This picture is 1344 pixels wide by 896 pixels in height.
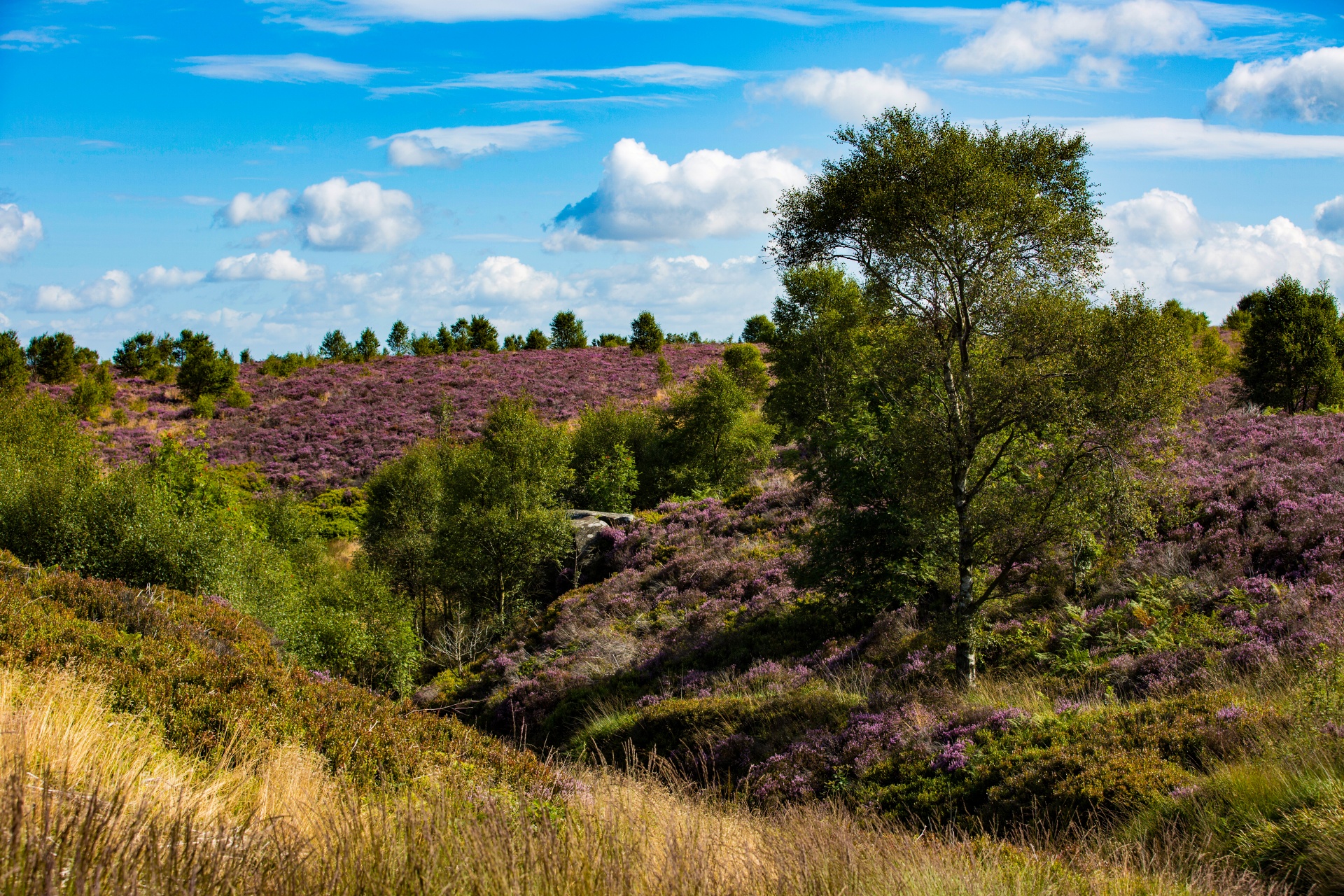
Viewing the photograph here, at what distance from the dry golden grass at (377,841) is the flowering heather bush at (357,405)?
150 ft

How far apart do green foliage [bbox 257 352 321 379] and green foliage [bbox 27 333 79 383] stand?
1380 cm

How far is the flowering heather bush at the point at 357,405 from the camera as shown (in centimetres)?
5038

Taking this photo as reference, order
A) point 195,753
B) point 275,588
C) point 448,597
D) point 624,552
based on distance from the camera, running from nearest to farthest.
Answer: point 195,753
point 275,588
point 624,552
point 448,597

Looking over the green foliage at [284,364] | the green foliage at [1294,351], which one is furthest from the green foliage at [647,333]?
the green foliage at [1294,351]

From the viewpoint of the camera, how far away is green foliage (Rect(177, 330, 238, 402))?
5784 centimetres

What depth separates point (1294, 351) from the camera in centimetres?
2984

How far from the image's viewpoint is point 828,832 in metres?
5.36

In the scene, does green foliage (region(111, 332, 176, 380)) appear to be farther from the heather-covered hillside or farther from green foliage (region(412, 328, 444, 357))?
the heather-covered hillside

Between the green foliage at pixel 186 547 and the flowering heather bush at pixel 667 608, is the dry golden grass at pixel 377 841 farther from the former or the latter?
the green foliage at pixel 186 547

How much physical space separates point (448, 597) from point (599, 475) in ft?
31.1

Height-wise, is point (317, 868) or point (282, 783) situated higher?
point (317, 868)

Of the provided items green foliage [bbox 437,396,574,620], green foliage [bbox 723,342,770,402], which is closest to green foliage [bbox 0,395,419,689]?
green foliage [bbox 437,396,574,620]

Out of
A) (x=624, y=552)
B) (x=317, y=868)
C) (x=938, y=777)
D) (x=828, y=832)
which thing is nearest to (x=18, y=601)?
(x=317, y=868)

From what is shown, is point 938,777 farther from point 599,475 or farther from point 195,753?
point 599,475
